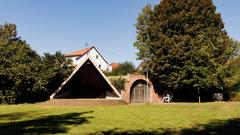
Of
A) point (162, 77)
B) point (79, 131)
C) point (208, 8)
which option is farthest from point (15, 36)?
point (79, 131)

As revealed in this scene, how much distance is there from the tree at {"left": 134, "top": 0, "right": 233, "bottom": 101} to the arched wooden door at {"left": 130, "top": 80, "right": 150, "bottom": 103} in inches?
75.0

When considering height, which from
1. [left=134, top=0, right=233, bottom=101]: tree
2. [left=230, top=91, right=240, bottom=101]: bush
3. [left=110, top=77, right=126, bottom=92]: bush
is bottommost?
[left=230, top=91, right=240, bottom=101]: bush

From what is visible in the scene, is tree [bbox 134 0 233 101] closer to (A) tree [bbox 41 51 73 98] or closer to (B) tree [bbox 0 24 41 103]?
(A) tree [bbox 41 51 73 98]

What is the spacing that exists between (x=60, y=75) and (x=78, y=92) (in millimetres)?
5322

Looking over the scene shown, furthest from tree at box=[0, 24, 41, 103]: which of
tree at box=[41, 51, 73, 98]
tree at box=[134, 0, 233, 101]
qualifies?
tree at box=[134, 0, 233, 101]

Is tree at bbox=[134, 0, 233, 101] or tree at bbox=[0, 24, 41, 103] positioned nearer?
tree at bbox=[0, 24, 41, 103]

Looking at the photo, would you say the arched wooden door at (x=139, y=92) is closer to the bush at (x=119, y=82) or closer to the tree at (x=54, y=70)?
the bush at (x=119, y=82)

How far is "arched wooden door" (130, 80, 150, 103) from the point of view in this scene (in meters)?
47.8

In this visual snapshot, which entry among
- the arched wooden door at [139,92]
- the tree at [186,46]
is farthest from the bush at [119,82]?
the tree at [186,46]

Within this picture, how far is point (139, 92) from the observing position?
48406 millimetres

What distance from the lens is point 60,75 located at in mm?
39812

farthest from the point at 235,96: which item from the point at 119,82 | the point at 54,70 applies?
the point at 54,70

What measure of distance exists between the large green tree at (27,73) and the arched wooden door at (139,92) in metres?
10.8

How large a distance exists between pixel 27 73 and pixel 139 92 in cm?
1727
